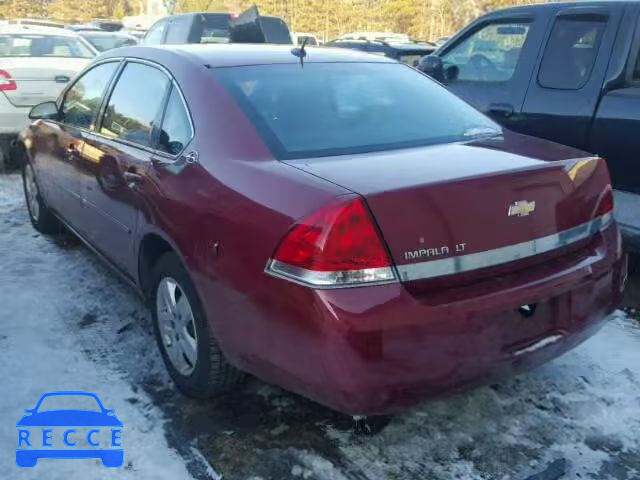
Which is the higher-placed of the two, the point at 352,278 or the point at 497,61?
the point at 497,61

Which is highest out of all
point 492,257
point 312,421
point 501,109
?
point 501,109

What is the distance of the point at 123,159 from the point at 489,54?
3.20 meters

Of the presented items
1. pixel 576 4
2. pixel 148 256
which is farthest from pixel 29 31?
pixel 576 4

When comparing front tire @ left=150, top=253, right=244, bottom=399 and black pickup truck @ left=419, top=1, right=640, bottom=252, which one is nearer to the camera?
front tire @ left=150, top=253, right=244, bottom=399

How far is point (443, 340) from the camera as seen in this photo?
2.36m

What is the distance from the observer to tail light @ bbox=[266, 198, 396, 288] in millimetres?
2299

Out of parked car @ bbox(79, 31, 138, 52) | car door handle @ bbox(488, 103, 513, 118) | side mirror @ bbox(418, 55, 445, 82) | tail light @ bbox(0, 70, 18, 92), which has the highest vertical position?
parked car @ bbox(79, 31, 138, 52)

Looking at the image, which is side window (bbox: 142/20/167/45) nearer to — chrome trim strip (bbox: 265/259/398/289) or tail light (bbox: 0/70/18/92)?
tail light (bbox: 0/70/18/92)

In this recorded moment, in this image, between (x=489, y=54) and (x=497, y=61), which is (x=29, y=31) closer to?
(x=489, y=54)

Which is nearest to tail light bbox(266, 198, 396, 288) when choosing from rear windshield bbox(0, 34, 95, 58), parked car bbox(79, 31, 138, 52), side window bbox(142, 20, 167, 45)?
rear windshield bbox(0, 34, 95, 58)

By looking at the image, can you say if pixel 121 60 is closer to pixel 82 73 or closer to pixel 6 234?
pixel 82 73

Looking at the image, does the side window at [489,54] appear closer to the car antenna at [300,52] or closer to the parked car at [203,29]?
the car antenna at [300,52]

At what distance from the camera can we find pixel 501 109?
5059mm

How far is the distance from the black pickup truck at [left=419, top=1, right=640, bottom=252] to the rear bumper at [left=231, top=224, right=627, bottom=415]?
6.32 ft
